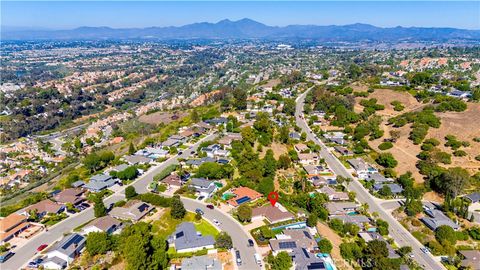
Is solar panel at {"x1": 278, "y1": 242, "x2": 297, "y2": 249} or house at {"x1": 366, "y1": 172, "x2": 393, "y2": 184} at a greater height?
solar panel at {"x1": 278, "y1": 242, "x2": 297, "y2": 249}

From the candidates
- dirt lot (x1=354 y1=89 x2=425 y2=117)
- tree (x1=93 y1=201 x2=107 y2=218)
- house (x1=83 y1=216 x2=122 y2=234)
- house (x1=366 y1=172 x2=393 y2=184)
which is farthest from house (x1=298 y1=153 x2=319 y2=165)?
tree (x1=93 y1=201 x2=107 y2=218)

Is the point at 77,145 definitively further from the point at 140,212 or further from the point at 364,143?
the point at 364,143

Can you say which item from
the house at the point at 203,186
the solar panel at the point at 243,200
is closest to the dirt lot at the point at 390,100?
the solar panel at the point at 243,200

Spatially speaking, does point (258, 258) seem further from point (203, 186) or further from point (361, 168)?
point (361, 168)

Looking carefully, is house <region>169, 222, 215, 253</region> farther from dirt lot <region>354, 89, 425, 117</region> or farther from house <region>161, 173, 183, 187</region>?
dirt lot <region>354, 89, 425, 117</region>

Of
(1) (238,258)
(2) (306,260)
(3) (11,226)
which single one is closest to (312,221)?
(2) (306,260)
